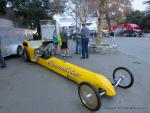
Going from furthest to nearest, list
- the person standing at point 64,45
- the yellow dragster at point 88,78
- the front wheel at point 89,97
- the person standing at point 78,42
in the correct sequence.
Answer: the person standing at point 78,42 → the person standing at point 64,45 → the yellow dragster at point 88,78 → the front wheel at point 89,97

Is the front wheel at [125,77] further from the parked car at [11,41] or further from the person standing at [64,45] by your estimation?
the parked car at [11,41]

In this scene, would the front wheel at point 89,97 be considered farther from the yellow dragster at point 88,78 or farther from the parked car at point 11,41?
the parked car at point 11,41

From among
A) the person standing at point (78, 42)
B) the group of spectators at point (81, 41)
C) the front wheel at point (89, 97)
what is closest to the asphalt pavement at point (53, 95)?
the front wheel at point (89, 97)

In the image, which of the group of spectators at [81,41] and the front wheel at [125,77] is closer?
the front wheel at [125,77]

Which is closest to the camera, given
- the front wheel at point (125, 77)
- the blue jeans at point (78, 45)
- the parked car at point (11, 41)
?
the front wheel at point (125, 77)

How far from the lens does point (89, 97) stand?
6008 mm

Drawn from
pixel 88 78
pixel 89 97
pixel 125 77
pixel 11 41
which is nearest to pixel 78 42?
pixel 11 41

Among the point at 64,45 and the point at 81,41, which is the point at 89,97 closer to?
the point at 81,41

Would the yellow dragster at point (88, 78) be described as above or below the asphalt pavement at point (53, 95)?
above

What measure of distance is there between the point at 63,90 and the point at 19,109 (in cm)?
182

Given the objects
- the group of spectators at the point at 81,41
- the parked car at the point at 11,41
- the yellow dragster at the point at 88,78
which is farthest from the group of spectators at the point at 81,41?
the yellow dragster at the point at 88,78

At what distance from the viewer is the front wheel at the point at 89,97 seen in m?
5.78

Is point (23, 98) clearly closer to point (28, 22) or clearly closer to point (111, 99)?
point (111, 99)

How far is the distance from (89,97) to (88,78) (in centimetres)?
121
